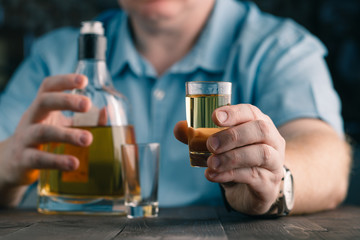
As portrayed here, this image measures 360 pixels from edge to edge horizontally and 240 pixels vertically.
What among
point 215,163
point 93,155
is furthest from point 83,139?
point 215,163

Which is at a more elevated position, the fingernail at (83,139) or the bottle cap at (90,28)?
the bottle cap at (90,28)

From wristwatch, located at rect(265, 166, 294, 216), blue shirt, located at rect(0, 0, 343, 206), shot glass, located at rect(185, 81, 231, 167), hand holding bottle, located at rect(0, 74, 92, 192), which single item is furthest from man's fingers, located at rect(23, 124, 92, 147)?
blue shirt, located at rect(0, 0, 343, 206)

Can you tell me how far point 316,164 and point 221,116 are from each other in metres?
0.35

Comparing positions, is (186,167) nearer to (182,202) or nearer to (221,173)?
(182,202)

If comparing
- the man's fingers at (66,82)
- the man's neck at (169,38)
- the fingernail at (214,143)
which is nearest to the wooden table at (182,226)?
the fingernail at (214,143)

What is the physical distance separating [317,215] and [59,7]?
2.70 metres

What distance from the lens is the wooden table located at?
60 centimetres

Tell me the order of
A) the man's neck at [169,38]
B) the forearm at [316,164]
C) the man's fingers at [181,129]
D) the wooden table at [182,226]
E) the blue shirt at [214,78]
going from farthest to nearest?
the man's neck at [169,38] < the blue shirt at [214,78] < the forearm at [316,164] < the man's fingers at [181,129] < the wooden table at [182,226]

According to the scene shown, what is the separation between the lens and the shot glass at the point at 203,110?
0.64 meters

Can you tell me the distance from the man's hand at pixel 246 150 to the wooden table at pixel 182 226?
0.24 feet

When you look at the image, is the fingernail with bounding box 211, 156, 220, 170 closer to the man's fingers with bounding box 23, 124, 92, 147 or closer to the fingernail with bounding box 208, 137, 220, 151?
the fingernail with bounding box 208, 137, 220, 151

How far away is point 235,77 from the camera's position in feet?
3.95

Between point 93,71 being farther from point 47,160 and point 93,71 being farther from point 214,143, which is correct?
point 214,143

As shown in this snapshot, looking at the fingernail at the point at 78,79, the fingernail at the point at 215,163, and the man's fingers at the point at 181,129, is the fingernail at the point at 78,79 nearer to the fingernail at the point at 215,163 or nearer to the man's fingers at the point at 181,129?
the man's fingers at the point at 181,129
